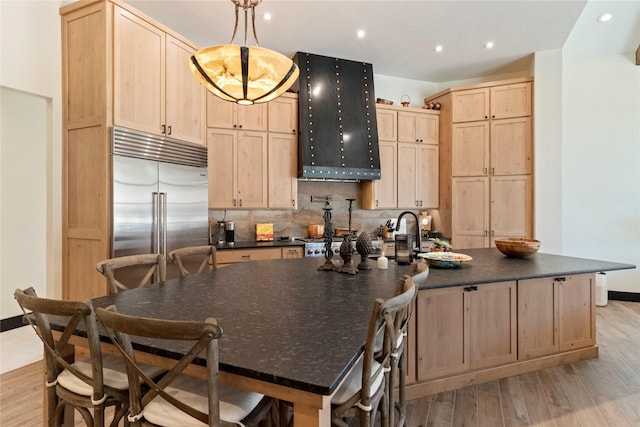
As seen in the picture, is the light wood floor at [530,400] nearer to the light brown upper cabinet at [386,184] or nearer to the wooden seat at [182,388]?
the wooden seat at [182,388]

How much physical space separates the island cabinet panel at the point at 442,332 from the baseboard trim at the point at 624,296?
3993 millimetres

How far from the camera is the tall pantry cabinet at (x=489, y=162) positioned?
4.86m

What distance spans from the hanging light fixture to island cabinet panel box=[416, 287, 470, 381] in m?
1.69

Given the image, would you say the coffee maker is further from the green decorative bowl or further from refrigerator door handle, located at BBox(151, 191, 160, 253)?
refrigerator door handle, located at BBox(151, 191, 160, 253)

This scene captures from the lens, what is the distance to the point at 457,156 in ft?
17.1

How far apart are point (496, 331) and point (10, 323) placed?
195 inches

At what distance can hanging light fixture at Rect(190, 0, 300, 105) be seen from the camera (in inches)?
74.8

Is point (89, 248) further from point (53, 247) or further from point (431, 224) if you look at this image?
point (431, 224)

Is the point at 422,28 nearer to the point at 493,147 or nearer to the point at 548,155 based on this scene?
the point at 493,147

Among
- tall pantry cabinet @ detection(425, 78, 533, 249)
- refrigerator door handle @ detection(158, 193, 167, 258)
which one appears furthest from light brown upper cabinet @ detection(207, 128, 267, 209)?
tall pantry cabinet @ detection(425, 78, 533, 249)

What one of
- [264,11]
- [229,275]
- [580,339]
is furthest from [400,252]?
[264,11]

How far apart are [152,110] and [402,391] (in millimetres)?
3175

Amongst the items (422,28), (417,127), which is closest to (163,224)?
(422,28)

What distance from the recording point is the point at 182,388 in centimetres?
131
